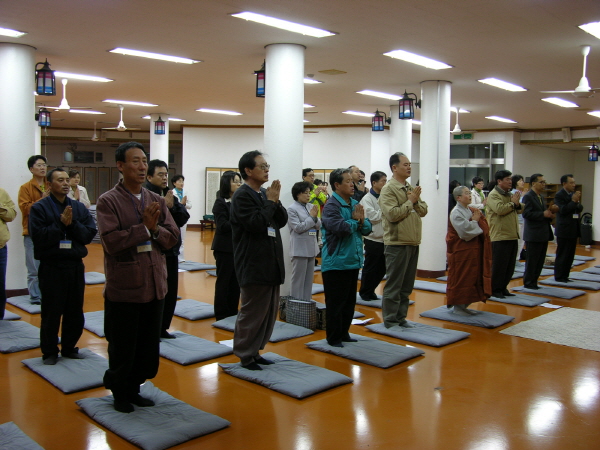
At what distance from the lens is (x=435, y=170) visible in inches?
354

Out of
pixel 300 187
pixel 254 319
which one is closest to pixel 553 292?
pixel 300 187

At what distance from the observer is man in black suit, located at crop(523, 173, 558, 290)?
7504mm

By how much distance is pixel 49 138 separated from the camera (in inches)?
708

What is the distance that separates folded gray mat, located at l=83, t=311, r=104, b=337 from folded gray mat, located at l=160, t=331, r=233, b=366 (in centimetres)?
72

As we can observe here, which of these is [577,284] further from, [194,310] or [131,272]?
[131,272]

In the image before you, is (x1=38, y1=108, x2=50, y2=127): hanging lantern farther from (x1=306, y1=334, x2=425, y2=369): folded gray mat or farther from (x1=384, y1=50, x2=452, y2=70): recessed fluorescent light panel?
(x1=306, y1=334, x2=425, y2=369): folded gray mat

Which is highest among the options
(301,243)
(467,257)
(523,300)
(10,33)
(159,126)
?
(10,33)

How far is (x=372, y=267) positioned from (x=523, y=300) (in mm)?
1940

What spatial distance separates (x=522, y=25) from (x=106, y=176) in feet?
55.7

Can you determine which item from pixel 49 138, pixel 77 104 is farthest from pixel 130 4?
pixel 49 138

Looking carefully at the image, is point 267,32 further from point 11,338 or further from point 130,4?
point 11,338

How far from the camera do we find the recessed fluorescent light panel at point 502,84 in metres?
9.12

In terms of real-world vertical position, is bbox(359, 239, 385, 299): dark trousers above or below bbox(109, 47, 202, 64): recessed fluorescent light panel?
below

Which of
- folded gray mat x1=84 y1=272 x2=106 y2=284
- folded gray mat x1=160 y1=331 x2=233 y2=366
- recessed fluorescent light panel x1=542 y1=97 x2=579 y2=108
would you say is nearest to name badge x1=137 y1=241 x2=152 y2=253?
folded gray mat x1=160 y1=331 x2=233 y2=366
